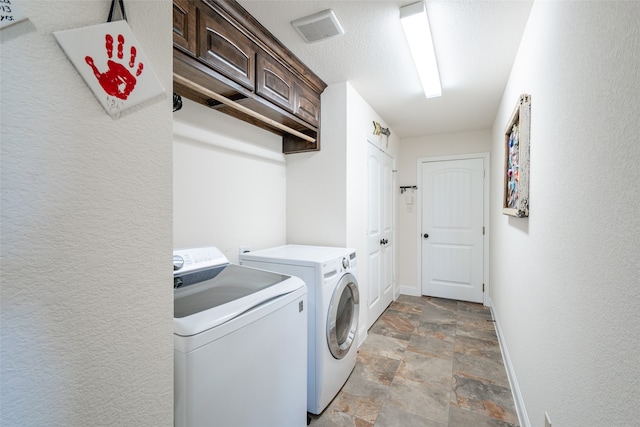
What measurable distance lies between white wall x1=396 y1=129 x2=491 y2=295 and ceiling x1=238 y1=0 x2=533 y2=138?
1026 mm

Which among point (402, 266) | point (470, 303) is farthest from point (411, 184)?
point (470, 303)

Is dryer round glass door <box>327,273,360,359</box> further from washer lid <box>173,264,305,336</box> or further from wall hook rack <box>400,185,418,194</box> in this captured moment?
wall hook rack <box>400,185,418,194</box>

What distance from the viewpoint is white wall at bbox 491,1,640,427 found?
64cm

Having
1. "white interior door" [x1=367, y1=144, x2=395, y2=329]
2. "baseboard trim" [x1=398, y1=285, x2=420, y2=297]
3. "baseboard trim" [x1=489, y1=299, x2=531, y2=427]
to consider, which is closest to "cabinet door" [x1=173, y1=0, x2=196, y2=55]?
"white interior door" [x1=367, y1=144, x2=395, y2=329]

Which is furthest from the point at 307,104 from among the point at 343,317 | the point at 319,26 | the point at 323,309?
the point at 343,317

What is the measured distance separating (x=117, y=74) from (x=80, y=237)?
1.15 feet

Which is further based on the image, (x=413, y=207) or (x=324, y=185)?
(x=413, y=207)

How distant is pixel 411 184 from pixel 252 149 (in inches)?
108

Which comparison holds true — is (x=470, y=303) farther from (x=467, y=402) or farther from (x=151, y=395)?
(x=151, y=395)

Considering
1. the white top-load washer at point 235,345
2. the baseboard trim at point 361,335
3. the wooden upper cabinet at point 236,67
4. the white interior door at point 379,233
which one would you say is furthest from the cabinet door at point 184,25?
the baseboard trim at point 361,335

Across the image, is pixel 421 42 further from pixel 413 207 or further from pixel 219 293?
pixel 413 207

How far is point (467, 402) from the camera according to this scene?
6.10 feet

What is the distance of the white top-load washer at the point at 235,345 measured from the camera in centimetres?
88

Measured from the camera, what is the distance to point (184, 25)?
1.32 metres
